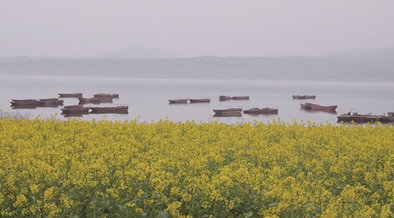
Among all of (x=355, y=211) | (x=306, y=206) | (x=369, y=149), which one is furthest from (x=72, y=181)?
(x=369, y=149)

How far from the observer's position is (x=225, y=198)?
7.07m

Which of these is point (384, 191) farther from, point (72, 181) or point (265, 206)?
point (72, 181)

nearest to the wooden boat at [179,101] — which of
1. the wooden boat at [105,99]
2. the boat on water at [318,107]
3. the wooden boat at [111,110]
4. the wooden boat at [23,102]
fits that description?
the wooden boat at [105,99]

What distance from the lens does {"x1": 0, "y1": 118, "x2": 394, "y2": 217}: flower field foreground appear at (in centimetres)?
710

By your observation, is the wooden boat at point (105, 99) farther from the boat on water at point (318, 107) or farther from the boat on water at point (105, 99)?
the boat on water at point (318, 107)

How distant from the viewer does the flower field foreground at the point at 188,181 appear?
7.10 metres

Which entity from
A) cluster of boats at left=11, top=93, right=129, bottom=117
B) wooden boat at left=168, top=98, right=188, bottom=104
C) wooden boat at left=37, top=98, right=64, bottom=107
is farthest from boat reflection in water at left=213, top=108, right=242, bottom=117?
wooden boat at left=37, top=98, right=64, bottom=107

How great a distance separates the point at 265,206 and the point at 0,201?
12.2 ft

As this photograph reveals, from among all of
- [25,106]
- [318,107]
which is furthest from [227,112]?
[25,106]

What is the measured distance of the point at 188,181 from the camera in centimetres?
761

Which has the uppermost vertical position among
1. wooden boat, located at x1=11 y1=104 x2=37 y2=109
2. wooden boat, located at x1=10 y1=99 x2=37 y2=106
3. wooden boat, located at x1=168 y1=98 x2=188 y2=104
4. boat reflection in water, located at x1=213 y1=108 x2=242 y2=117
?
wooden boat, located at x1=168 y1=98 x2=188 y2=104

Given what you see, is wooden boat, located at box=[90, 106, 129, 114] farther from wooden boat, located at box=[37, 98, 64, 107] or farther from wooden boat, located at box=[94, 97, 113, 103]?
wooden boat, located at box=[94, 97, 113, 103]

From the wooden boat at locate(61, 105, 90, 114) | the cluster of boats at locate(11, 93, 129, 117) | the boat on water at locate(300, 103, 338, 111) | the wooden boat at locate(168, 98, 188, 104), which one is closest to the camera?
the wooden boat at locate(61, 105, 90, 114)

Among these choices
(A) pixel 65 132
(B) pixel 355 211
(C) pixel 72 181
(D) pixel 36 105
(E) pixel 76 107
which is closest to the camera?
(B) pixel 355 211
